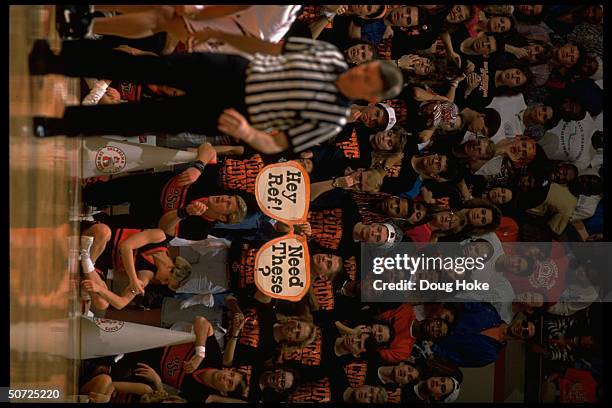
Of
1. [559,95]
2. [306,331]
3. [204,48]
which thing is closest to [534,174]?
[559,95]

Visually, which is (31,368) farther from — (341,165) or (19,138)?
(341,165)

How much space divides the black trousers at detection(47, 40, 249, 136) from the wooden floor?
0.16 meters

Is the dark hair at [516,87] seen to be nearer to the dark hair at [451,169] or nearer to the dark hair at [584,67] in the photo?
the dark hair at [584,67]

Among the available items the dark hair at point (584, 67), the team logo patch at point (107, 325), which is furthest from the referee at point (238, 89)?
the dark hair at point (584, 67)

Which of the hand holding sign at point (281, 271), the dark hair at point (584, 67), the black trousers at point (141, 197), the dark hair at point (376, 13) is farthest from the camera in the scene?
the dark hair at point (584, 67)

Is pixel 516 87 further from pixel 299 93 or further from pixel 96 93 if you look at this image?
pixel 96 93

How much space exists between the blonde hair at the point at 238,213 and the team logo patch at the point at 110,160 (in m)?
0.73

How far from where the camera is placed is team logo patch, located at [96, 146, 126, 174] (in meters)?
4.24

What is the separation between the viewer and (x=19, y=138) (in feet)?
9.54

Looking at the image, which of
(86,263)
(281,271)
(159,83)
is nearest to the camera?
(159,83)

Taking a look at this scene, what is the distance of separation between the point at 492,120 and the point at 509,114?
0.14 m

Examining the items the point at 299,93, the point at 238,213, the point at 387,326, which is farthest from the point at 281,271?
the point at 299,93

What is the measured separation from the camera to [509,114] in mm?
4734

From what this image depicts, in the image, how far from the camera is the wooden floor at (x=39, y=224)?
2.93 m
